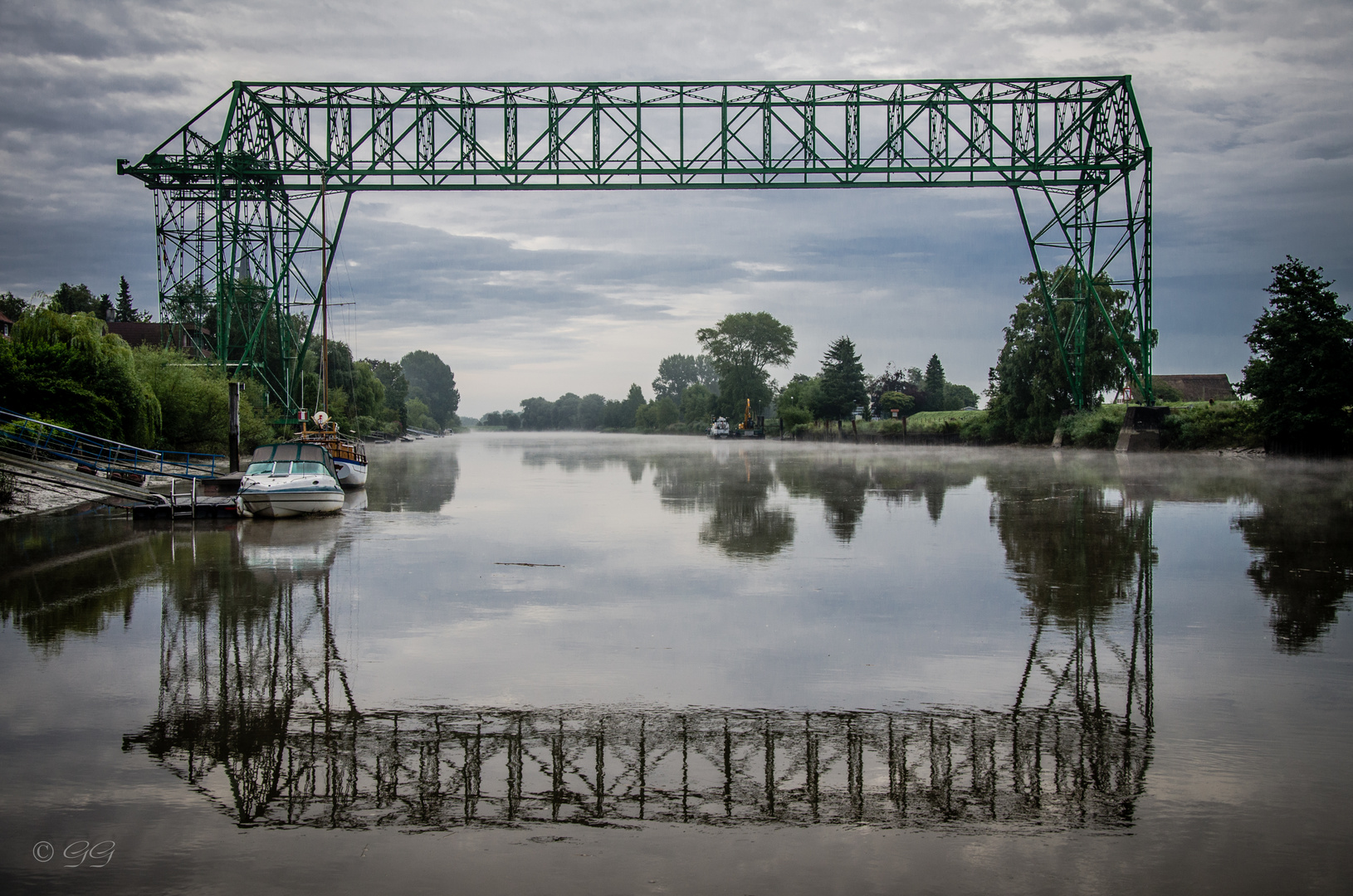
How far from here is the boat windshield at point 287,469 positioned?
71.0 feet

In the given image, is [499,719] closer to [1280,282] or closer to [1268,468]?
[1268,468]

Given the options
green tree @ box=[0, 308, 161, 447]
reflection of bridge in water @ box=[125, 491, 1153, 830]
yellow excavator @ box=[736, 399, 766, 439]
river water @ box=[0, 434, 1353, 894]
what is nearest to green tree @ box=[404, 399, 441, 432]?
yellow excavator @ box=[736, 399, 766, 439]

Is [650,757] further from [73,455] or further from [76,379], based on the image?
[76,379]

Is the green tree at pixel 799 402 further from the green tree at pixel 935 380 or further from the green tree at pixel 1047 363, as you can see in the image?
the green tree at pixel 1047 363

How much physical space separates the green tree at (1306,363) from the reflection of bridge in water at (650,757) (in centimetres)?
3755

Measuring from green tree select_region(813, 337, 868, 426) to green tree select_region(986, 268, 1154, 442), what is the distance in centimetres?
2925

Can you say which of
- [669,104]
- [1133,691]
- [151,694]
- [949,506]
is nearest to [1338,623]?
[1133,691]

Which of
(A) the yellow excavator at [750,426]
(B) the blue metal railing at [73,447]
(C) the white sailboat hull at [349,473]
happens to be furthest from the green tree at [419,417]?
(B) the blue metal railing at [73,447]

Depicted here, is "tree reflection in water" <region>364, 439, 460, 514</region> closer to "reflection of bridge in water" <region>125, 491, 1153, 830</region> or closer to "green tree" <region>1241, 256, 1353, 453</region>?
"reflection of bridge in water" <region>125, 491, 1153, 830</region>

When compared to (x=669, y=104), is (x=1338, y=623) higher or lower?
lower

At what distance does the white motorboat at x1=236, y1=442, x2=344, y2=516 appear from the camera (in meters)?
21.0

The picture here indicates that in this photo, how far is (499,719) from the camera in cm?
682

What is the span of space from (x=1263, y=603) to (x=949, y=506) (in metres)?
11.5

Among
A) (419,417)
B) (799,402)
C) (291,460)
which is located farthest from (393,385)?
(291,460)
